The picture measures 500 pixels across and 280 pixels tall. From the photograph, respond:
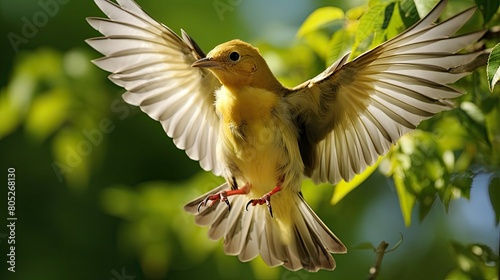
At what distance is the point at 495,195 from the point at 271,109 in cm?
79

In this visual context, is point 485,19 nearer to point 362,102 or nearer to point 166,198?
point 362,102

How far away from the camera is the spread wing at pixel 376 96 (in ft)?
6.54

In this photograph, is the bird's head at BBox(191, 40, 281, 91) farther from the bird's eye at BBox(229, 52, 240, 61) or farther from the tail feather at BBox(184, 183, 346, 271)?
the tail feather at BBox(184, 183, 346, 271)

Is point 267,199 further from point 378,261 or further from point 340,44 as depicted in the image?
point 340,44

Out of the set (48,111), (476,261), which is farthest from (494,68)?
A: (48,111)

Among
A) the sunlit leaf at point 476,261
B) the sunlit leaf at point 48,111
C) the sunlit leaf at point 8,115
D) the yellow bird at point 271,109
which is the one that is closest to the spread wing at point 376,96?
the yellow bird at point 271,109

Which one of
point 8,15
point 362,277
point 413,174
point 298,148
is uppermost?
point 8,15

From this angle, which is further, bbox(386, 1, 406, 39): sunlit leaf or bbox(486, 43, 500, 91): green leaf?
bbox(386, 1, 406, 39): sunlit leaf

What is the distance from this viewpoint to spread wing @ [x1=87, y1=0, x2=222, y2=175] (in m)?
2.51

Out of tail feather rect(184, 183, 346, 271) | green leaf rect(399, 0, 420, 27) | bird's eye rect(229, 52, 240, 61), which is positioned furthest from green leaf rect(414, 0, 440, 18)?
tail feather rect(184, 183, 346, 271)

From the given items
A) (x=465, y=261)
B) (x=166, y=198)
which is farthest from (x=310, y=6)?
(x=465, y=261)

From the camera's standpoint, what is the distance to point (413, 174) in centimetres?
260

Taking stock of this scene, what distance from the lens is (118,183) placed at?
17.2 ft

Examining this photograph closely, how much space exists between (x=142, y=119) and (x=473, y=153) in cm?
277
